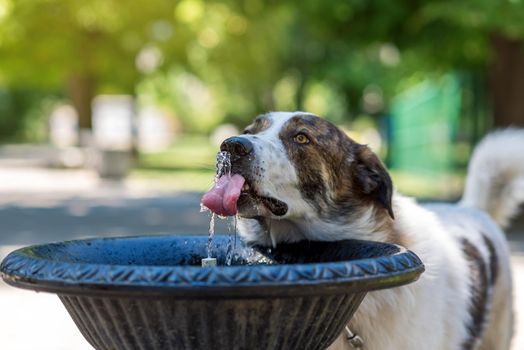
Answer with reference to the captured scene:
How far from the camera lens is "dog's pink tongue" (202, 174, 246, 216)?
339 centimetres

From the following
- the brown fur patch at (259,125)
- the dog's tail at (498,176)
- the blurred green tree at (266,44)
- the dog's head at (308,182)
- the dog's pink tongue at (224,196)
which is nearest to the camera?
the dog's pink tongue at (224,196)

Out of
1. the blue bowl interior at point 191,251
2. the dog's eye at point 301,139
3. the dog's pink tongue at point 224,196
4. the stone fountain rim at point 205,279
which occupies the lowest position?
the blue bowl interior at point 191,251

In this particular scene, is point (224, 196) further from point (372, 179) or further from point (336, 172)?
point (372, 179)

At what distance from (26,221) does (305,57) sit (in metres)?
23.5

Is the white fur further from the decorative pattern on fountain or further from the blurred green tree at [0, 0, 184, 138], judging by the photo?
the blurred green tree at [0, 0, 184, 138]

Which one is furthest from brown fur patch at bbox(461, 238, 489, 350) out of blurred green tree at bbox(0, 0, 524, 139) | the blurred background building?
blurred green tree at bbox(0, 0, 524, 139)

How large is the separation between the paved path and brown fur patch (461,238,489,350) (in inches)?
88.0

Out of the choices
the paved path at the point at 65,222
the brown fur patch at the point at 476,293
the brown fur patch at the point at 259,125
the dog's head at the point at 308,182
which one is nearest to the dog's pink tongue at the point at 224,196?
the dog's head at the point at 308,182

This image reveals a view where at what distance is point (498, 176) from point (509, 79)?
11.4 meters

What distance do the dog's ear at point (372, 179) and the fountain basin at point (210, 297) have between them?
878 mm

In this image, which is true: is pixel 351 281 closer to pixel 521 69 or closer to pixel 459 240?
pixel 459 240

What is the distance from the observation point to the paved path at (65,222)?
7305mm

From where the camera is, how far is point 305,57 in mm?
36969

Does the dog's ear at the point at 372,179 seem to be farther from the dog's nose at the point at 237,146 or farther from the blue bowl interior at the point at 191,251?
the dog's nose at the point at 237,146
